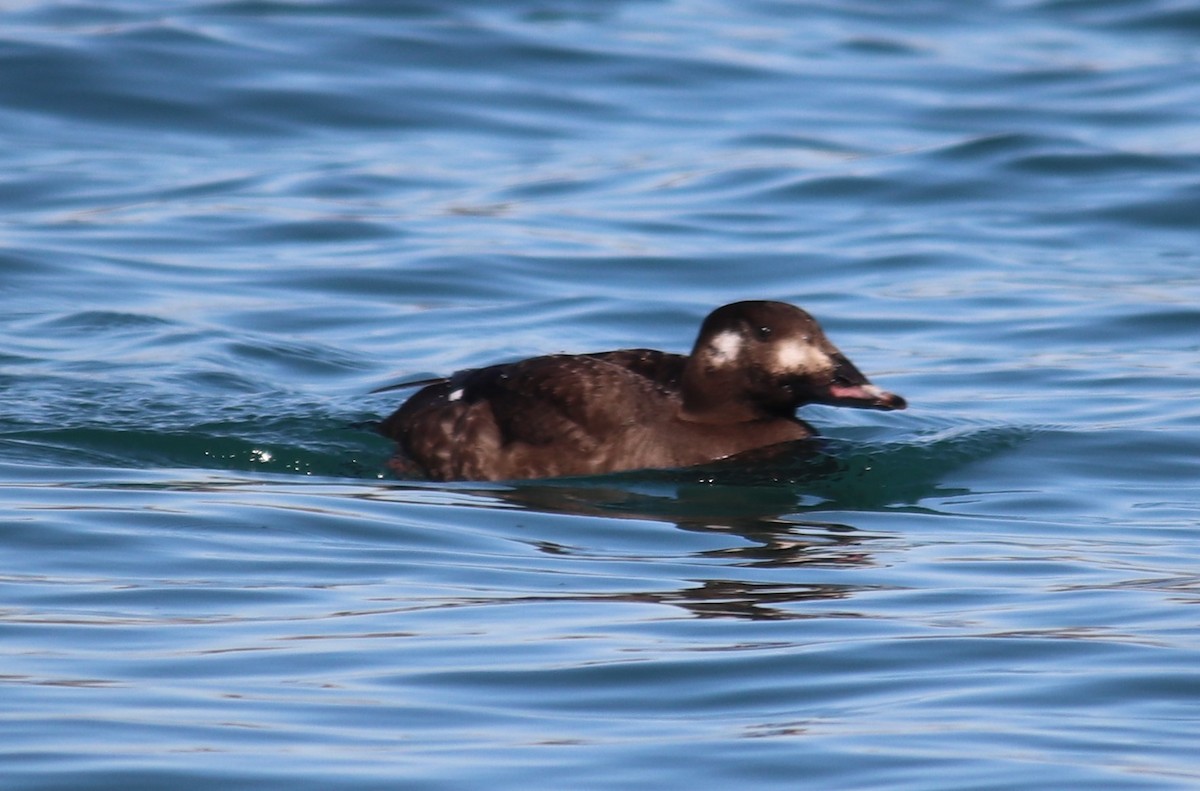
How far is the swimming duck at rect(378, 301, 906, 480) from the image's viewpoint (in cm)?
851

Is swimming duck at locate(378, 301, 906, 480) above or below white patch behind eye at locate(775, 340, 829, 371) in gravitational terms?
below

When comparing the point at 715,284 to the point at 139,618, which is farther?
the point at 715,284

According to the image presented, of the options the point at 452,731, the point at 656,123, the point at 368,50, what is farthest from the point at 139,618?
the point at 368,50

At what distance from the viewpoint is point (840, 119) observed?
19.1m

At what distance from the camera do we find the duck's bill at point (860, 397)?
8523mm

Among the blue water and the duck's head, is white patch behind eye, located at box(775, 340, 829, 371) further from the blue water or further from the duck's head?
the blue water

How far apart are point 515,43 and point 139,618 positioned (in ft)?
51.4

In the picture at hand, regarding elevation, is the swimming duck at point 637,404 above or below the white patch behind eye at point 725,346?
below

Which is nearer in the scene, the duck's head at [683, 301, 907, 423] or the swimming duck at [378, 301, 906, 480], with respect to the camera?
the swimming duck at [378, 301, 906, 480]

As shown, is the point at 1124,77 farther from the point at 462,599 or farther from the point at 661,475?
the point at 462,599

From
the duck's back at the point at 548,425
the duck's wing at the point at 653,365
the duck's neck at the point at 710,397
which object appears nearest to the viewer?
the duck's back at the point at 548,425

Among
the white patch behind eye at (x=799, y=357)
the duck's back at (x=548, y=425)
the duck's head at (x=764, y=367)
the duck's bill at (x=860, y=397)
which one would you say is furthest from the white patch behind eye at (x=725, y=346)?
the duck's bill at (x=860, y=397)

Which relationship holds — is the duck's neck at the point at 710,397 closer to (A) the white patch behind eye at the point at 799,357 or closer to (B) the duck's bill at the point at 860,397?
(A) the white patch behind eye at the point at 799,357

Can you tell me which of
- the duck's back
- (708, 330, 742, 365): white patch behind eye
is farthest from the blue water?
(708, 330, 742, 365): white patch behind eye
